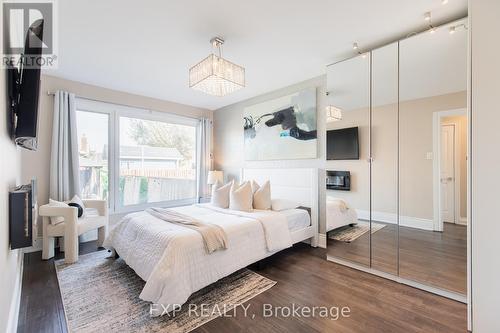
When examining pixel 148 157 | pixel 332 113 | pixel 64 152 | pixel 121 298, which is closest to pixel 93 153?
pixel 64 152

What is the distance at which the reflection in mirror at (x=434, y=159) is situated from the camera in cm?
208

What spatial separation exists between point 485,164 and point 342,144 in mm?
1553

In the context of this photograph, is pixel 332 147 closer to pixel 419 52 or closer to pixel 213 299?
pixel 419 52

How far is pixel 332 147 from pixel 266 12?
188 cm

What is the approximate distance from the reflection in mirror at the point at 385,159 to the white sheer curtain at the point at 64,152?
4299 mm

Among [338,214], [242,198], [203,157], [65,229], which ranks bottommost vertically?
[65,229]

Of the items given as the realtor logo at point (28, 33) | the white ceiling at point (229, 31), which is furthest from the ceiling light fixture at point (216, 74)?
the realtor logo at point (28, 33)

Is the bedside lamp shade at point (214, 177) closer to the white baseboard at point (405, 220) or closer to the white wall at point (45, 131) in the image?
the white wall at point (45, 131)

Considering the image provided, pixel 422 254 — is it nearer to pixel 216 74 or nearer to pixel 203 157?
pixel 216 74

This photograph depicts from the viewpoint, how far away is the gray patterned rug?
1.74 metres

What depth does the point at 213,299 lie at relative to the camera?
206cm

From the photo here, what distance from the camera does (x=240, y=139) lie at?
15.6 feet

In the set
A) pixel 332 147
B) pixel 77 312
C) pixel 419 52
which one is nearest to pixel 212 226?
pixel 77 312

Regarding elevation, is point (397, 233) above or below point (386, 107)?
below
